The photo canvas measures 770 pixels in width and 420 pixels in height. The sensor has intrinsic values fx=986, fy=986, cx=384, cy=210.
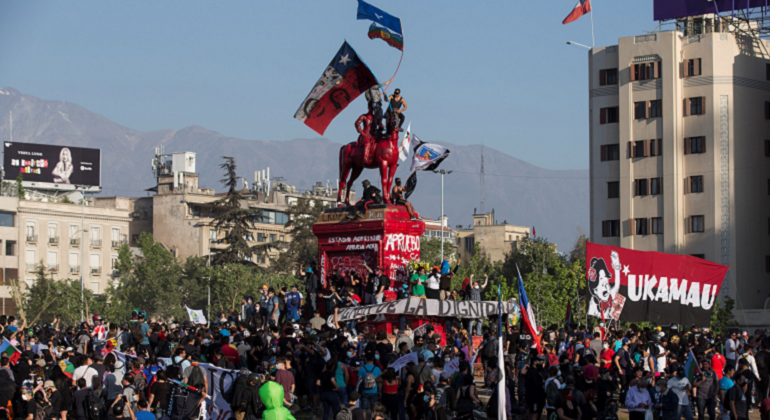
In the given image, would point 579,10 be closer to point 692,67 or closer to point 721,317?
point 692,67

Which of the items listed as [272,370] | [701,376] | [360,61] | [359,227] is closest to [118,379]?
[272,370]

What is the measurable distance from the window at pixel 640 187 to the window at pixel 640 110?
4.58 m

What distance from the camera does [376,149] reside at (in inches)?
1427

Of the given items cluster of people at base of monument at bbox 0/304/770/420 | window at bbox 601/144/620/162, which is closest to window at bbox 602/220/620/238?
window at bbox 601/144/620/162

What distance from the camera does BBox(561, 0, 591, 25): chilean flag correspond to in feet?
222

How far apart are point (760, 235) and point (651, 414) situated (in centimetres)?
5356

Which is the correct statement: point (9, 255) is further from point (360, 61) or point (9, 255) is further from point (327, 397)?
point (327, 397)

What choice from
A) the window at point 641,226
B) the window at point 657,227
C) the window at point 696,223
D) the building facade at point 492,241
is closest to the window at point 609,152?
the window at point 641,226

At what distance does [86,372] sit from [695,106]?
58478 millimetres

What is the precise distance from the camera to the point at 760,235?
228 feet

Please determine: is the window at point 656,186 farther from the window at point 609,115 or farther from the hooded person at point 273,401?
the hooded person at point 273,401

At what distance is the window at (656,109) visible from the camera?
70.8 meters

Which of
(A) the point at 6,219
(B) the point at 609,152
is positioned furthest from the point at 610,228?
(A) the point at 6,219

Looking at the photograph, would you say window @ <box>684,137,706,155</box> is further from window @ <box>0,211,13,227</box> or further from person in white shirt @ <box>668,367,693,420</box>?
window @ <box>0,211,13,227</box>
